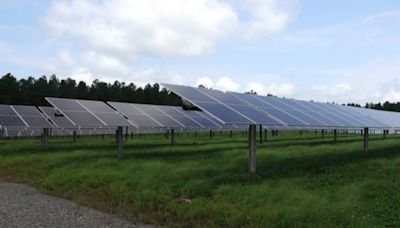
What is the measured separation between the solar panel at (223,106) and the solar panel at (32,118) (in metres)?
13.2

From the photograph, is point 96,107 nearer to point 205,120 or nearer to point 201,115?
point 205,120

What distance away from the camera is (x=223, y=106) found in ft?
57.3

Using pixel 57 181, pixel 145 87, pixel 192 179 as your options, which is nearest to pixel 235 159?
pixel 192 179

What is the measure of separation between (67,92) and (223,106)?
95.6 metres

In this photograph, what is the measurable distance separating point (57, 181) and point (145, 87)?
112 m

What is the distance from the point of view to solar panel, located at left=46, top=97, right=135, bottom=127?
973 inches

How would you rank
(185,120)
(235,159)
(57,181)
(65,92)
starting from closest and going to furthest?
1. (57,181)
2. (235,159)
3. (185,120)
4. (65,92)

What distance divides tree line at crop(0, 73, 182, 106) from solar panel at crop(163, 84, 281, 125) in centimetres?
7167

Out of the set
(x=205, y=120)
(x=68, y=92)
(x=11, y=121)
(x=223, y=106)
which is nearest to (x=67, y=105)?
(x=11, y=121)

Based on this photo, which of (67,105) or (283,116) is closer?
(283,116)

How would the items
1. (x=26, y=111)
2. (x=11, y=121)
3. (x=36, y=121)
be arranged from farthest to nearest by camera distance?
(x=26, y=111) → (x=36, y=121) → (x=11, y=121)

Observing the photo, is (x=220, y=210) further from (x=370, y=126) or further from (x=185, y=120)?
(x=185, y=120)

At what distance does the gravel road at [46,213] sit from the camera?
10164 millimetres

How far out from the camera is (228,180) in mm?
14039
